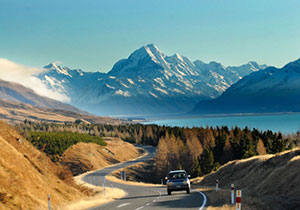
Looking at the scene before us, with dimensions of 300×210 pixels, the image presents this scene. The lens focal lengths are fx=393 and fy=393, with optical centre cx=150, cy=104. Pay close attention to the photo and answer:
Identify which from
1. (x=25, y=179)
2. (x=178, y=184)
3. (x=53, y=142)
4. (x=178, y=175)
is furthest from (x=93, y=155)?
(x=25, y=179)

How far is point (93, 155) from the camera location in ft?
518

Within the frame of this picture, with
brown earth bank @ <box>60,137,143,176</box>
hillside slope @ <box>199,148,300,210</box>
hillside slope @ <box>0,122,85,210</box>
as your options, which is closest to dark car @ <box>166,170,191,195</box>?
hillside slope @ <box>199,148,300,210</box>

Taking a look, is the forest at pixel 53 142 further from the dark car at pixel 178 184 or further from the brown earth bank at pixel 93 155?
Result: the dark car at pixel 178 184

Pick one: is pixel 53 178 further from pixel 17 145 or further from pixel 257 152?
pixel 257 152

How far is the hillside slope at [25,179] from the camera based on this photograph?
2422 cm

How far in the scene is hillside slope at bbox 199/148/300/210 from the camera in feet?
82.4

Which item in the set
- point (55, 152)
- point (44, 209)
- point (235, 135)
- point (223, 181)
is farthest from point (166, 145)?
point (44, 209)

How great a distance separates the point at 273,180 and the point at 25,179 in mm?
21427

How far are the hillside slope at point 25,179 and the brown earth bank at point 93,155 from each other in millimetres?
102701

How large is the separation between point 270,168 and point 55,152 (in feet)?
378

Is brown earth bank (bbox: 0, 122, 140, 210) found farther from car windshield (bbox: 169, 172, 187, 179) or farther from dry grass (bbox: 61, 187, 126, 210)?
car windshield (bbox: 169, 172, 187, 179)

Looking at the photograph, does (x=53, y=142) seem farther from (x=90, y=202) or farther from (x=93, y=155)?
(x=90, y=202)

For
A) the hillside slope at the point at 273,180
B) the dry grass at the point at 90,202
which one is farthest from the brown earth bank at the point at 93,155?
the dry grass at the point at 90,202

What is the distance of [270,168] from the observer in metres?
44.7
